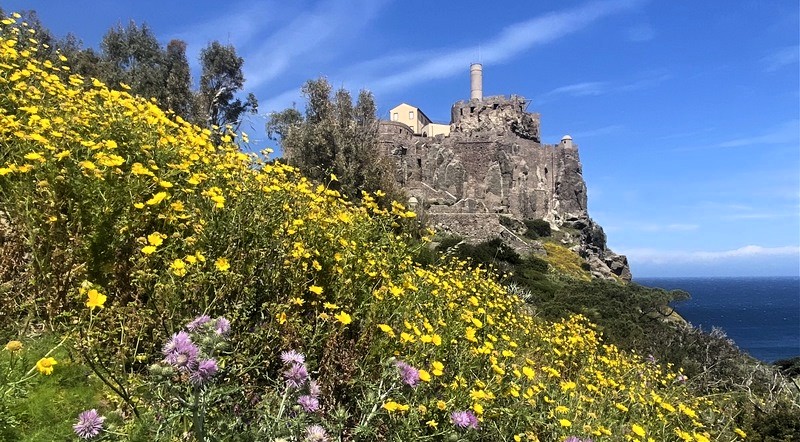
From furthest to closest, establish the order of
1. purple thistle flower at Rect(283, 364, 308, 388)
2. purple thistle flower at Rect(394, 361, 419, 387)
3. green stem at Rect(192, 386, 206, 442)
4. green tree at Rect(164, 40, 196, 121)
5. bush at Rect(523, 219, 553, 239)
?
bush at Rect(523, 219, 553, 239) → green tree at Rect(164, 40, 196, 121) → purple thistle flower at Rect(394, 361, 419, 387) → purple thistle flower at Rect(283, 364, 308, 388) → green stem at Rect(192, 386, 206, 442)

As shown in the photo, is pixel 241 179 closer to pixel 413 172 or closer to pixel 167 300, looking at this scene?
pixel 167 300

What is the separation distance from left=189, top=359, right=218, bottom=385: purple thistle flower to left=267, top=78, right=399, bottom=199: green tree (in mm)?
11743

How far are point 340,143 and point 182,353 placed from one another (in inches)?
597

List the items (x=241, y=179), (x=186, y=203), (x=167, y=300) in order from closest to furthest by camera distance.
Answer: (x=167, y=300)
(x=186, y=203)
(x=241, y=179)

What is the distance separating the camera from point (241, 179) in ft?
12.1

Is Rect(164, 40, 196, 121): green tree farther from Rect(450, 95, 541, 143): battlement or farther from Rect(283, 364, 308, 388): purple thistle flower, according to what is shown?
Rect(450, 95, 541, 143): battlement

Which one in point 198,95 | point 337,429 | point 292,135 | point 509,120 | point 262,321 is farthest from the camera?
point 509,120

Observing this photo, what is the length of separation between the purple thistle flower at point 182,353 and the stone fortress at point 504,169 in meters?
43.3

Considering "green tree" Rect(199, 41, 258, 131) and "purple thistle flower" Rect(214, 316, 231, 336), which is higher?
"green tree" Rect(199, 41, 258, 131)

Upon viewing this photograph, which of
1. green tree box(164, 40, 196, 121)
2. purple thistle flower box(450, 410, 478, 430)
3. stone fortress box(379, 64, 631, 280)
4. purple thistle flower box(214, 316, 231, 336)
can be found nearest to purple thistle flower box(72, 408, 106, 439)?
purple thistle flower box(214, 316, 231, 336)

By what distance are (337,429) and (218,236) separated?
60.1 inches

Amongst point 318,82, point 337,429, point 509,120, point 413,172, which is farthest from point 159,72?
point 509,120

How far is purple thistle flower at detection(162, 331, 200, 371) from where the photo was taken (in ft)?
5.62

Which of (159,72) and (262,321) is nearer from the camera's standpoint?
(262,321)
